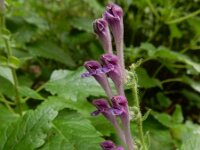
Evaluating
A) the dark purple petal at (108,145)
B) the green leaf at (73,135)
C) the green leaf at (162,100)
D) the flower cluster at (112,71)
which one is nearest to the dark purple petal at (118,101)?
the flower cluster at (112,71)

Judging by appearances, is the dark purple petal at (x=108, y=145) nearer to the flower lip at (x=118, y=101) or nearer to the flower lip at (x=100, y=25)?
the flower lip at (x=118, y=101)

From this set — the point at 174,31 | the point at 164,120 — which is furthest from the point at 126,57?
the point at 164,120

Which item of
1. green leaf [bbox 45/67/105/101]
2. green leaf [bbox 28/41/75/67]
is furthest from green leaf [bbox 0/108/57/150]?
green leaf [bbox 28/41/75/67]

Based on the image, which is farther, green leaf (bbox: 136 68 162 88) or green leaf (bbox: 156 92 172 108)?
green leaf (bbox: 156 92 172 108)

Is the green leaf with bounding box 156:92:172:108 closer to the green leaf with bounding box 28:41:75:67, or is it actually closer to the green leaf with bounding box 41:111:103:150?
the green leaf with bounding box 28:41:75:67

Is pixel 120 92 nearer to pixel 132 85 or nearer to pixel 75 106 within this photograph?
pixel 132 85

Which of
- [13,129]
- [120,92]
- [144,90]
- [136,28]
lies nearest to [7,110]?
[13,129]

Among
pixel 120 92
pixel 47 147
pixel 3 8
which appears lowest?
pixel 47 147
